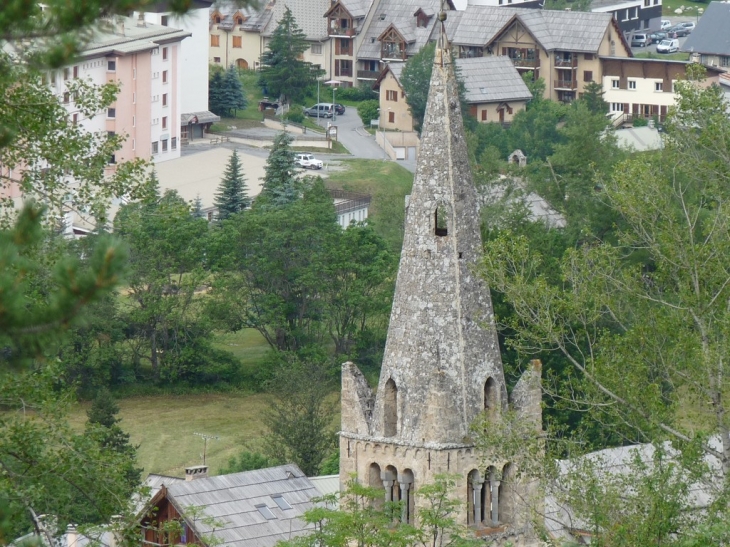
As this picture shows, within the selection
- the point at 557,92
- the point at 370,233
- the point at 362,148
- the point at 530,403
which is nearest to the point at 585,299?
the point at 530,403

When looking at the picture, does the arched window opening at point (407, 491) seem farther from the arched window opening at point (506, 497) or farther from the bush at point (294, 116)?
the bush at point (294, 116)

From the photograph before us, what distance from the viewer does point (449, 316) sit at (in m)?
43.3

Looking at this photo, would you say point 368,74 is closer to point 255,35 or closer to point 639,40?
point 255,35

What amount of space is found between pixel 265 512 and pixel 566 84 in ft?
286

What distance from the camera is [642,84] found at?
135750 mm

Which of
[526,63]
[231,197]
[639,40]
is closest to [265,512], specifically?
[231,197]

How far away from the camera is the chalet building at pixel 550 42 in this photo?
139 meters

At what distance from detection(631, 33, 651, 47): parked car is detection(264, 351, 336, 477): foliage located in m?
88.8

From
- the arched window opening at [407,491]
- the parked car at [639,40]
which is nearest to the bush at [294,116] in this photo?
the parked car at [639,40]

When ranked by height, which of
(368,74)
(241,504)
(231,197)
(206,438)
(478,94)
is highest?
(368,74)

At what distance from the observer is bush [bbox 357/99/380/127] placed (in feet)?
427

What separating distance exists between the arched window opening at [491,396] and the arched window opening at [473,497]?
120cm

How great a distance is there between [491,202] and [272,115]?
44585mm

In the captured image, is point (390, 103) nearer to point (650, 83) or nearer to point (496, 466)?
point (650, 83)
